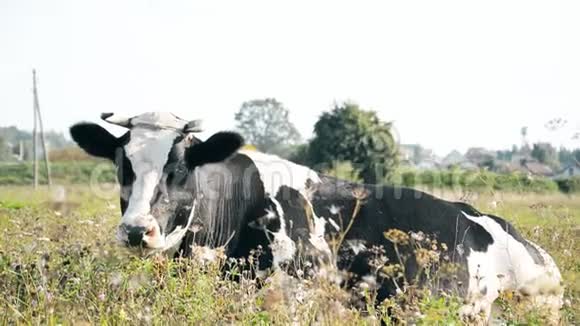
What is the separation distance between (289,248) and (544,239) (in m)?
3.44

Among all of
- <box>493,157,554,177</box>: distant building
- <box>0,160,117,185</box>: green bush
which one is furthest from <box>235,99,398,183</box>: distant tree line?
<box>493,157,554,177</box>: distant building

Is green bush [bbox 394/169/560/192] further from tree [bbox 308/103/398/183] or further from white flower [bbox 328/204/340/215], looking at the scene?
tree [bbox 308/103/398/183]

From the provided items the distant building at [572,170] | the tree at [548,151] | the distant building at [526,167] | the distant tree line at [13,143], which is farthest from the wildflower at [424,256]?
the distant tree line at [13,143]

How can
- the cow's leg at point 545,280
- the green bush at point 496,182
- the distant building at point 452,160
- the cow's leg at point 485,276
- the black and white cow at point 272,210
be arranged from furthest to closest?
the distant building at point 452,160 → the cow's leg at point 485,276 → the green bush at point 496,182 → the black and white cow at point 272,210 → the cow's leg at point 545,280

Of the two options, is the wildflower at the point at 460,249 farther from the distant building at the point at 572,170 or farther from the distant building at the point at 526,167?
the distant building at the point at 572,170

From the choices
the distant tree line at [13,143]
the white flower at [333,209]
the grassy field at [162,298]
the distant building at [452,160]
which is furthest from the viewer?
the distant tree line at [13,143]

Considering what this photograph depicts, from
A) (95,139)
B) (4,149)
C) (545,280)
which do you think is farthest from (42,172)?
(545,280)

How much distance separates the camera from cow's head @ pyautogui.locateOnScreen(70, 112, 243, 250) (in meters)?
5.18

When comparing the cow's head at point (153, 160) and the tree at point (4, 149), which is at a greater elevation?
the cow's head at point (153, 160)

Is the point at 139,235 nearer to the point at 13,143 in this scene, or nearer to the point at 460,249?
the point at 460,249

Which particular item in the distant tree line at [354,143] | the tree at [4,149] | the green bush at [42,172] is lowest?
the tree at [4,149]

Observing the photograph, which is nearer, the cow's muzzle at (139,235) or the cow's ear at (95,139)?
the cow's muzzle at (139,235)

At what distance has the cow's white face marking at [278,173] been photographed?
6.37 metres

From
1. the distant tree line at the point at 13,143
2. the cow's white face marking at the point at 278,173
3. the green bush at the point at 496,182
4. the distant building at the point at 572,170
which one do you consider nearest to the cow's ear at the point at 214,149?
the cow's white face marking at the point at 278,173
